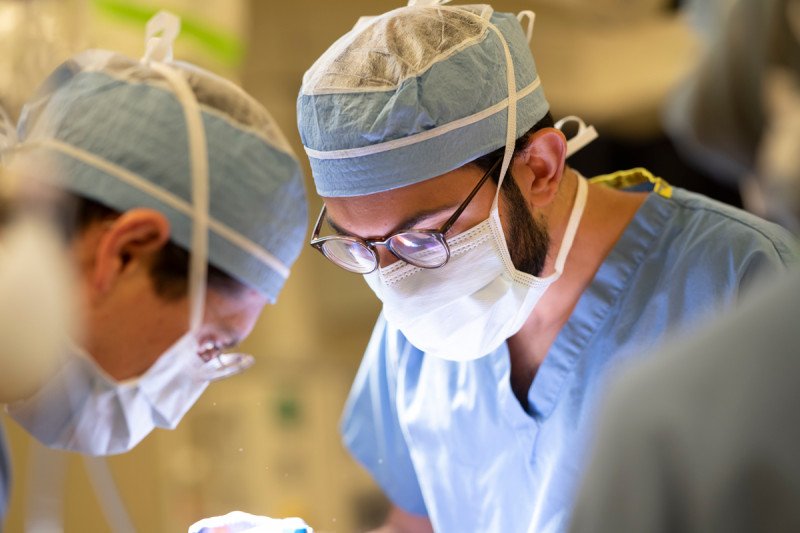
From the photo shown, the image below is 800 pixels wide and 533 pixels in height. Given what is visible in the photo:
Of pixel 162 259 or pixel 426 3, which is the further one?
pixel 426 3

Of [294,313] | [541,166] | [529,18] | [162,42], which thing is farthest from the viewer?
[294,313]

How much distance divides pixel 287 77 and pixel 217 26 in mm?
188

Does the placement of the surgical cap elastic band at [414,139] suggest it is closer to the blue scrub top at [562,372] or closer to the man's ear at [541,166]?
the man's ear at [541,166]

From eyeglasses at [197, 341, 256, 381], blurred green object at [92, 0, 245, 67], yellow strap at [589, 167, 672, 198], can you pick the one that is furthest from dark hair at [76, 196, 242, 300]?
yellow strap at [589, 167, 672, 198]

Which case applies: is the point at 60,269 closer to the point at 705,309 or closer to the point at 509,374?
the point at 509,374

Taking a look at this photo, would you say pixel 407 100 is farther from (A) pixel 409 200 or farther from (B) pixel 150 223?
(B) pixel 150 223

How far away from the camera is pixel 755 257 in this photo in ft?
4.88

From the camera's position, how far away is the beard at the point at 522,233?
155 cm

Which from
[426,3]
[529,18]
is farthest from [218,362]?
[529,18]

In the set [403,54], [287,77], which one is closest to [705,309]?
[403,54]

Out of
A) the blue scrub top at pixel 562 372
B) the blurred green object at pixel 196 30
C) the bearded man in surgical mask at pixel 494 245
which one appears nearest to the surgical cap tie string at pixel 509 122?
the bearded man in surgical mask at pixel 494 245

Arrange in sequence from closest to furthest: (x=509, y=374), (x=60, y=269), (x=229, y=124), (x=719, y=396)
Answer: (x=719, y=396), (x=60, y=269), (x=229, y=124), (x=509, y=374)

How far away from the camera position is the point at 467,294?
1.57 meters

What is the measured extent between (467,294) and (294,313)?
2.19ft
